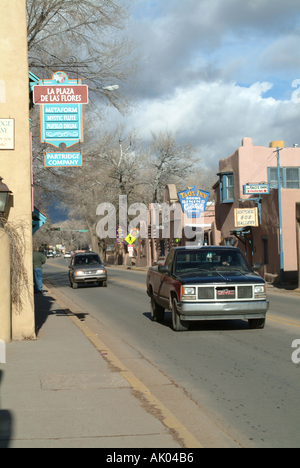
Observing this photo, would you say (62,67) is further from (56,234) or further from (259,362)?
(56,234)

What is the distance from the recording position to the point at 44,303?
1741 cm

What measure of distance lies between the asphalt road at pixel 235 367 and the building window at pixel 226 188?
20.5 m

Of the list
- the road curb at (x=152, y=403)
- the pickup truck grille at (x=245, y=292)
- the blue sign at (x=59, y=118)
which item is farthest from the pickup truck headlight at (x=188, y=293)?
the blue sign at (x=59, y=118)

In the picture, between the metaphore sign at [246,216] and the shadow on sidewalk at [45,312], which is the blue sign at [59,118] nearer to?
the shadow on sidewalk at [45,312]

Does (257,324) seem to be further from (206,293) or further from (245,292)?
(206,293)

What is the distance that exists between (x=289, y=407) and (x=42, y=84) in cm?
845

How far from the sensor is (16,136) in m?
9.45

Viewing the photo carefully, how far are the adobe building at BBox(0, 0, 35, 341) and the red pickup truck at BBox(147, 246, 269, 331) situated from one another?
121 inches

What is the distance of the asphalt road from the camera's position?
17.0 feet

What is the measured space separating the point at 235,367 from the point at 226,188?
28.0m

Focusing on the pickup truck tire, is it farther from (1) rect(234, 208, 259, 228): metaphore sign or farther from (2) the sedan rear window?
(1) rect(234, 208, 259, 228): metaphore sign

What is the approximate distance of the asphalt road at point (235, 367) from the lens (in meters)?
5.18

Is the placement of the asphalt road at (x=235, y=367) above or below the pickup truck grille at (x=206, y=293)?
below

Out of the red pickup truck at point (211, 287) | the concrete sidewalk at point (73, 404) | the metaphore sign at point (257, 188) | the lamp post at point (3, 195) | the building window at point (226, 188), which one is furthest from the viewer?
the building window at point (226, 188)
